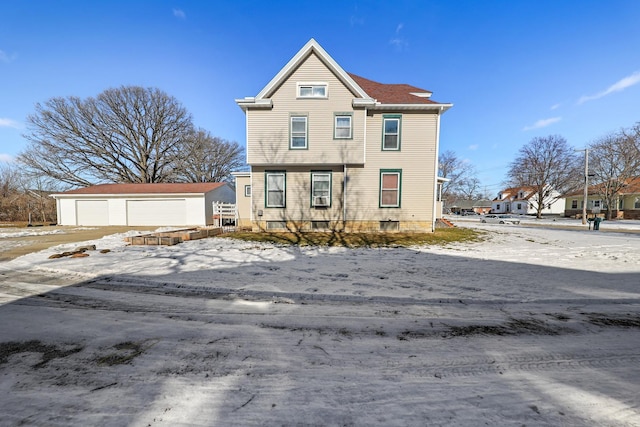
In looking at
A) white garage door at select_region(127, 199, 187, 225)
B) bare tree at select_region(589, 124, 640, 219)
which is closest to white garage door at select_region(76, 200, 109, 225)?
white garage door at select_region(127, 199, 187, 225)

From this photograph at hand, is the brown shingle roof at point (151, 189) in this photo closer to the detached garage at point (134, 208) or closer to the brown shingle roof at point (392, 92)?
the detached garage at point (134, 208)

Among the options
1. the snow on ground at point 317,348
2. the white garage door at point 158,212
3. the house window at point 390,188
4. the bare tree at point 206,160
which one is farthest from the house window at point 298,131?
the bare tree at point 206,160

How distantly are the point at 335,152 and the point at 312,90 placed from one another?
329 centimetres

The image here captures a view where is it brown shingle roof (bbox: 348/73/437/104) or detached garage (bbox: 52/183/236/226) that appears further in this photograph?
detached garage (bbox: 52/183/236/226)

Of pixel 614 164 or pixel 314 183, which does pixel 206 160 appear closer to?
pixel 314 183

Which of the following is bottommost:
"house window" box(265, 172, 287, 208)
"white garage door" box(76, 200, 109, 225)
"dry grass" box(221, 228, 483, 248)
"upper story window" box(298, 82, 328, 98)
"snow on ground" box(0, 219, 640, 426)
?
"dry grass" box(221, 228, 483, 248)

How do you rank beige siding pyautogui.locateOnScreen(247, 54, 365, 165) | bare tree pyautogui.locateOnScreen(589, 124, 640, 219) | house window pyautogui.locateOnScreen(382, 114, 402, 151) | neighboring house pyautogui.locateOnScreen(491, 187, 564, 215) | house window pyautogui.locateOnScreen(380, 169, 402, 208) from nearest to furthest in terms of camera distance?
beige siding pyautogui.locateOnScreen(247, 54, 365, 165) → house window pyautogui.locateOnScreen(382, 114, 402, 151) → house window pyautogui.locateOnScreen(380, 169, 402, 208) → bare tree pyautogui.locateOnScreen(589, 124, 640, 219) → neighboring house pyautogui.locateOnScreen(491, 187, 564, 215)

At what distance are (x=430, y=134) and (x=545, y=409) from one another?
41.5 feet

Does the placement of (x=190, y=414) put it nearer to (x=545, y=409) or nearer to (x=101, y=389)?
(x=101, y=389)

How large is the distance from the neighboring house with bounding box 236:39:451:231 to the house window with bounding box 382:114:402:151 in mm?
49

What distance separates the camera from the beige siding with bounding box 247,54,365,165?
12.2 metres

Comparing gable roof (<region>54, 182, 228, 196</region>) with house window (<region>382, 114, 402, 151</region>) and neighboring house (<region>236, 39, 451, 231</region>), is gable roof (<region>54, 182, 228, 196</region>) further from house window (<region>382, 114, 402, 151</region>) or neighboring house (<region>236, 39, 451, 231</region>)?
house window (<region>382, 114, 402, 151</region>)

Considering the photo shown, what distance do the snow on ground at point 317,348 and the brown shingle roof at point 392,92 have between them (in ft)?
33.4

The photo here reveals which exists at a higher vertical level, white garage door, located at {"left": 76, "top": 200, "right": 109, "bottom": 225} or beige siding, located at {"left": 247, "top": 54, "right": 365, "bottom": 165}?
beige siding, located at {"left": 247, "top": 54, "right": 365, "bottom": 165}
